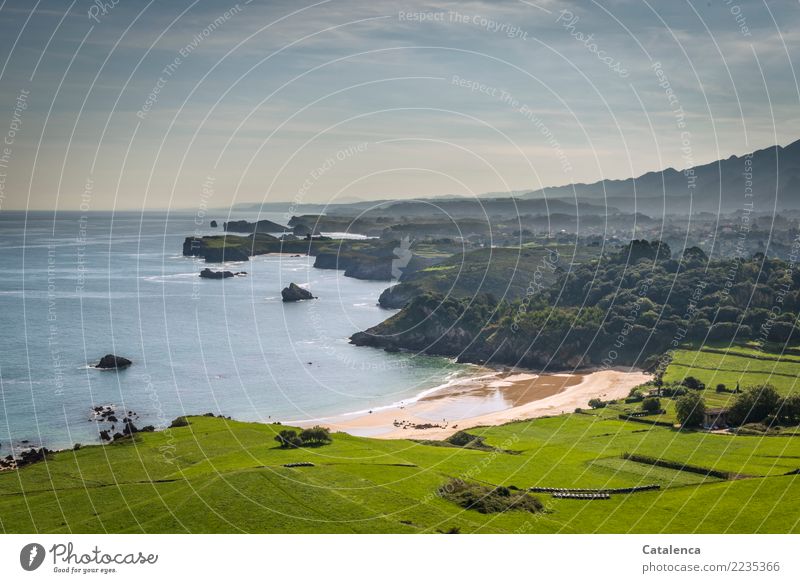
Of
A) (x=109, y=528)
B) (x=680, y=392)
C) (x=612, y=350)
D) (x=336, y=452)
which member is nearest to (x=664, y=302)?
(x=612, y=350)

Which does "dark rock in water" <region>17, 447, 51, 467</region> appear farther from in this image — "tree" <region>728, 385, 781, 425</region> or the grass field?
the grass field

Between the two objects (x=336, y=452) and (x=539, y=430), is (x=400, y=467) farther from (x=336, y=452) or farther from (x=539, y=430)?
(x=539, y=430)

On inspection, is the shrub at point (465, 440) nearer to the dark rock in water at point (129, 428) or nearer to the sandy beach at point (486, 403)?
the sandy beach at point (486, 403)

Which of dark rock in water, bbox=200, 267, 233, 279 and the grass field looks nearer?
the grass field

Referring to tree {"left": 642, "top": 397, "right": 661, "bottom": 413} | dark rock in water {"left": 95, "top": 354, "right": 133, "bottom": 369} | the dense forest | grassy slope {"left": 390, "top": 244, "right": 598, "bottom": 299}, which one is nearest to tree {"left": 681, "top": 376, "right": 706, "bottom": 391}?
tree {"left": 642, "top": 397, "right": 661, "bottom": 413}

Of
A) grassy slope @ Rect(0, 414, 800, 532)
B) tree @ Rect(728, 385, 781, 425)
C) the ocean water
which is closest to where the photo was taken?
grassy slope @ Rect(0, 414, 800, 532)

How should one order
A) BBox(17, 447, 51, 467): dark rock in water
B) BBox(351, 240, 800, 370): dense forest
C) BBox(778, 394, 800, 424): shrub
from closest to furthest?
BBox(17, 447, 51, 467): dark rock in water < BBox(778, 394, 800, 424): shrub < BBox(351, 240, 800, 370): dense forest
